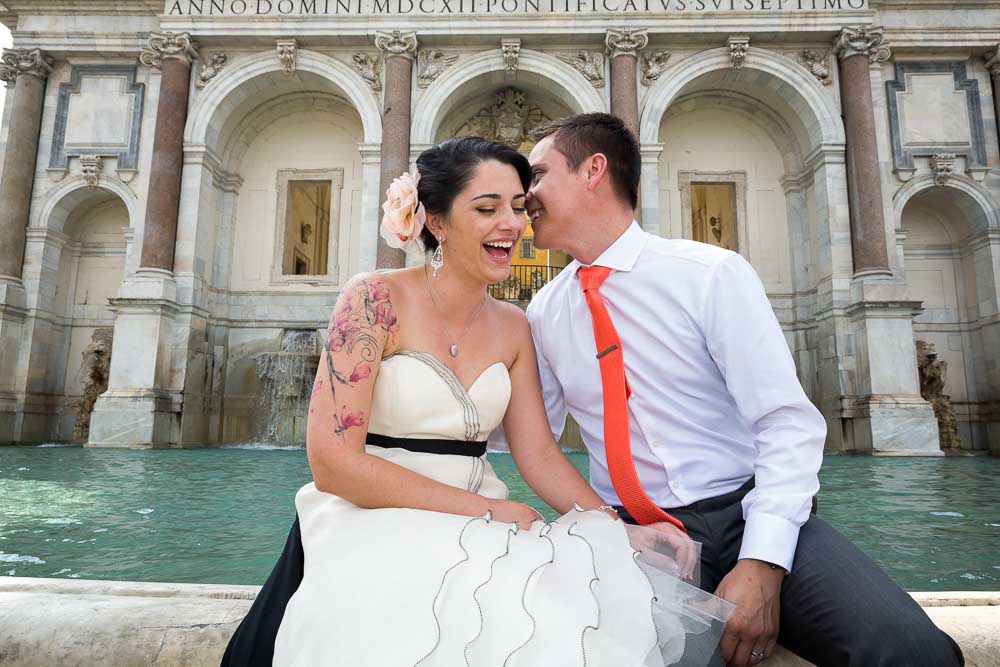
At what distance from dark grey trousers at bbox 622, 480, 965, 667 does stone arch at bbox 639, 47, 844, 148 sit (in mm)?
12341

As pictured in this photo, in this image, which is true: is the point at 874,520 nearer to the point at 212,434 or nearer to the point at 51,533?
the point at 51,533

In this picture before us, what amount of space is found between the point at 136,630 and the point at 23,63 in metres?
16.5

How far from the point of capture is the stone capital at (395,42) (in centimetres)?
1278

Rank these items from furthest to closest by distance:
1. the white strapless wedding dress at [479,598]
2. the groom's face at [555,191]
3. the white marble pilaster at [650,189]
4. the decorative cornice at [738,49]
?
the decorative cornice at [738,49] < the white marble pilaster at [650,189] < the groom's face at [555,191] < the white strapless wedding dress at [479,598]

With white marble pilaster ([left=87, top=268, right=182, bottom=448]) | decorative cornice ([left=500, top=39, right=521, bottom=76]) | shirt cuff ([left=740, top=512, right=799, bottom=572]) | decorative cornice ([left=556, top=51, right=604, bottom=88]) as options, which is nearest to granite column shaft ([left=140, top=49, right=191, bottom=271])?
white marble pilaster ([left=87, top=268, right=182, bottom=448])

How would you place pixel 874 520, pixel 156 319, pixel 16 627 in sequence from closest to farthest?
pixel 16 627 < pixel 874 520 < pixel 156 319

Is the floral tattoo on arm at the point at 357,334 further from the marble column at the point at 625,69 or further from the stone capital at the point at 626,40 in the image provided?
the stone capital at the point at 626,40

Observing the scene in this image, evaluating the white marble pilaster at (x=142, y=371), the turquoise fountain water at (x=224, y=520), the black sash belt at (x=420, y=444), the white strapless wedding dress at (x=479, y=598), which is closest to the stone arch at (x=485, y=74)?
the white marble pilaster at (x=142, y=371)

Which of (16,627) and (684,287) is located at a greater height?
(684,287)

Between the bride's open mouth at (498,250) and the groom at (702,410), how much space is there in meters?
0.26

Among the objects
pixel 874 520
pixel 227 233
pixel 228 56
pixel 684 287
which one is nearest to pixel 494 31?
pixel 228 56

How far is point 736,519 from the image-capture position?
169 centimetres

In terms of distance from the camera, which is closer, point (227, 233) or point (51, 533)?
point (51, 533)

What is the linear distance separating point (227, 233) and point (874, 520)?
1374 centimetres
